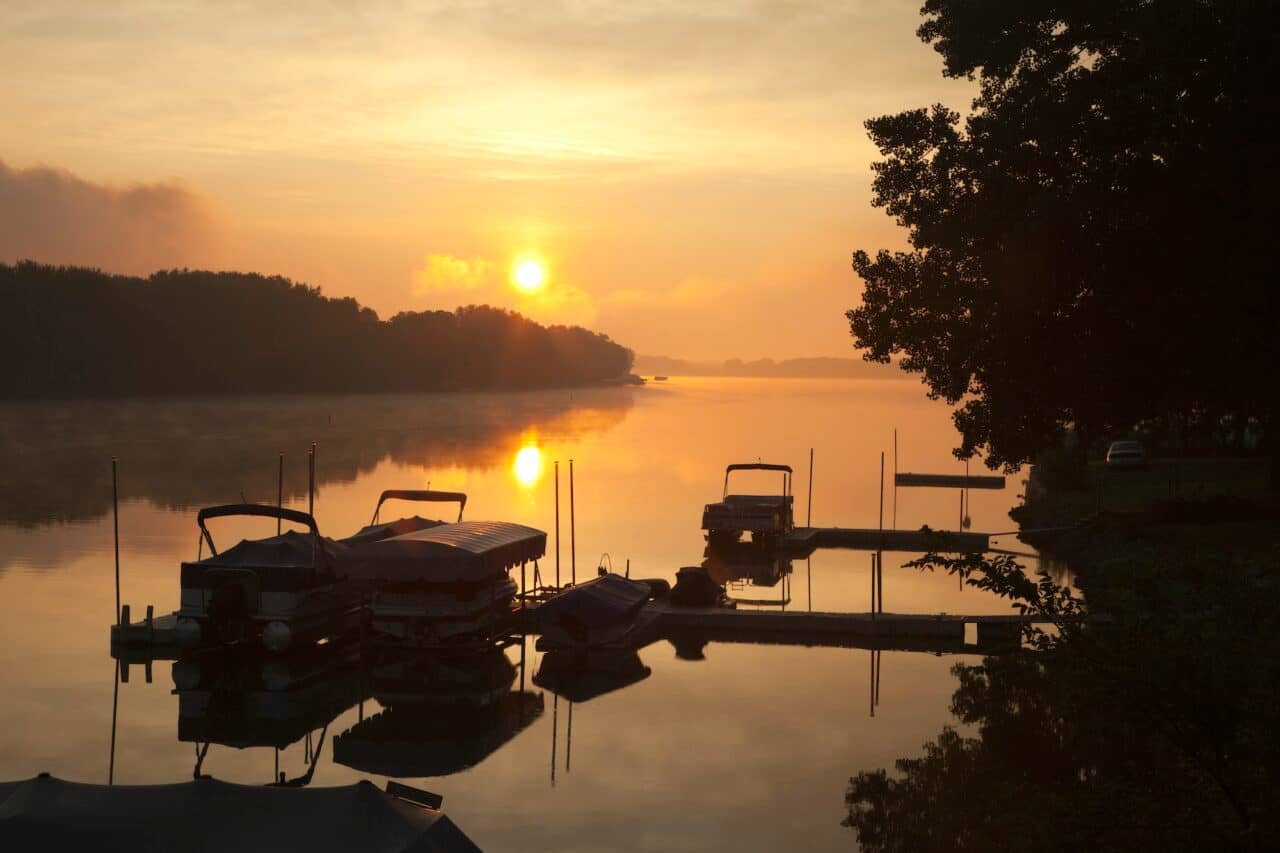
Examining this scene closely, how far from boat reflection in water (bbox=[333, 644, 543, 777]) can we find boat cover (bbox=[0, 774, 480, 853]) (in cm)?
1244

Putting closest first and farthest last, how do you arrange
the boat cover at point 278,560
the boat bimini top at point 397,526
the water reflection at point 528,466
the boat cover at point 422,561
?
the boat cover at point 422,561, the boat cover at point 278,560, the boat bimini top at point 397,526, the water reflection at point 528,466

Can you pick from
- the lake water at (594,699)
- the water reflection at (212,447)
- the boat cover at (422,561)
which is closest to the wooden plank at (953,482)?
the lake water at (594,699)

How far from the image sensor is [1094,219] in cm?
3669

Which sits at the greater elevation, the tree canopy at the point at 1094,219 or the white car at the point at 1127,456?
the tree canopy at the point at 1094,219

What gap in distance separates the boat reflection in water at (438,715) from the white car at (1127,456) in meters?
50.4

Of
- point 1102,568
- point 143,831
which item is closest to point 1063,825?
point 1102,568

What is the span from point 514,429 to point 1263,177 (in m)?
133

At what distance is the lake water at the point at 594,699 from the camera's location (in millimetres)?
22469

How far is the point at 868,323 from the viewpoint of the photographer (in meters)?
43.3

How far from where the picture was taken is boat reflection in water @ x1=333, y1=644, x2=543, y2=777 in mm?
25422

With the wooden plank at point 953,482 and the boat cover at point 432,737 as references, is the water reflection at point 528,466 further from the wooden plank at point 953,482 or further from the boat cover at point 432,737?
the boat cover at point 432,737

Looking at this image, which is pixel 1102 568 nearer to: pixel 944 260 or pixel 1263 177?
pixel 1263 177

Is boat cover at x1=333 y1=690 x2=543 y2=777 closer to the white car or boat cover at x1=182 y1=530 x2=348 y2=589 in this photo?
boat cover at x1=182 y1=530 x2=348 y2=589

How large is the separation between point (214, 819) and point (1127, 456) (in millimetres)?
71109
